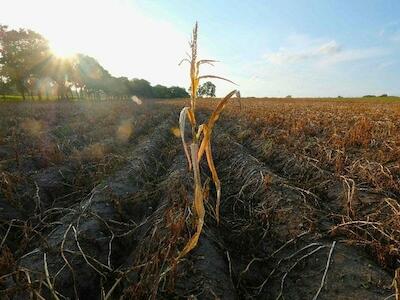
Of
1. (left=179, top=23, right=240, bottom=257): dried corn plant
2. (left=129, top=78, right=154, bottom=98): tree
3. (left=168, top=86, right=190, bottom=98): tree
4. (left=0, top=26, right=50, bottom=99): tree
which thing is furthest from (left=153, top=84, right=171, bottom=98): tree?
(left=179, top=23, right=240, bottom=257): dried corn plant

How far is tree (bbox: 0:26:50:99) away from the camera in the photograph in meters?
44.3

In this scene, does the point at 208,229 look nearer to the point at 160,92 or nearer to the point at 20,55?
the point at 20,55

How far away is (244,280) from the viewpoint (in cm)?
309

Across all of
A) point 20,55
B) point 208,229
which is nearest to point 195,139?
point 208,229

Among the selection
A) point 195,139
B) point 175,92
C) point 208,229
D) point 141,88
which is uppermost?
point 195,139

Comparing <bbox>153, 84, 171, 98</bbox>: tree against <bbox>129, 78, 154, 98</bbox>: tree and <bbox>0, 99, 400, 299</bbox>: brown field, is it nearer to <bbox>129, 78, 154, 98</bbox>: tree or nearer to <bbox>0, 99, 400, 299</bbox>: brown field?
<bbox>129, 78, 154, 98</bbox>: tree

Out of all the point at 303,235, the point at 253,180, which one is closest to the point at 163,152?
the point at 253,180

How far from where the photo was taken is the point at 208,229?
3.67 metres

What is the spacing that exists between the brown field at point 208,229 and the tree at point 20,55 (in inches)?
1699

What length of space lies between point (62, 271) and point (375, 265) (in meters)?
2.53

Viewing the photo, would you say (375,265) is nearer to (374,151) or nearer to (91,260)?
(91,260)

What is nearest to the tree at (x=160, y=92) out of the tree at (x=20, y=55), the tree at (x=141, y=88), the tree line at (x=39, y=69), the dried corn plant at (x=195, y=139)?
the tree at (x=141, y=88)

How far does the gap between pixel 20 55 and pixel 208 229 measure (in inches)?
1917

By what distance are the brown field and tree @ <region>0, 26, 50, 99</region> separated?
4315 cm
